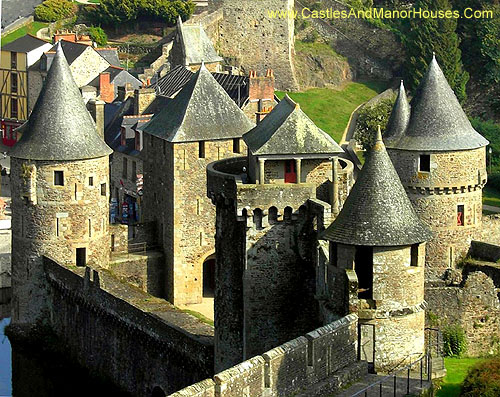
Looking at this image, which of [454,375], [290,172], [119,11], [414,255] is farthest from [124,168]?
[119,11]

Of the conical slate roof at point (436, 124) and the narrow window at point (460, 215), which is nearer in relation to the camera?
the conical slate roof at point (436, 124)

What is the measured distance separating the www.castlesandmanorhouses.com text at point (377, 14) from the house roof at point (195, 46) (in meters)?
10.8

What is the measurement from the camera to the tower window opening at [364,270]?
34.8 metres

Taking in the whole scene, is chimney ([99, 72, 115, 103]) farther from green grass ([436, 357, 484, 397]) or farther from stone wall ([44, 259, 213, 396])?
green grass ([436, 357, 484, 397])

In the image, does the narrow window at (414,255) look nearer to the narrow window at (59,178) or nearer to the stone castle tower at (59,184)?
the stone castle tower at (59,184)

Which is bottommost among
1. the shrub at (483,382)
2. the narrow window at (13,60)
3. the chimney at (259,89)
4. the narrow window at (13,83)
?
the shrub at (483,382)

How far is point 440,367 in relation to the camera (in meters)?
35.6

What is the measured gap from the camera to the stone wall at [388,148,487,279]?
48.3 m

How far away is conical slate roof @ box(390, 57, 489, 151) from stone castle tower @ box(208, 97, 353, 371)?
9816mm

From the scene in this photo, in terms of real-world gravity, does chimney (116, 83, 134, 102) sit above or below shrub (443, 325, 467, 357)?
above

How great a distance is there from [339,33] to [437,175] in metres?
46.0

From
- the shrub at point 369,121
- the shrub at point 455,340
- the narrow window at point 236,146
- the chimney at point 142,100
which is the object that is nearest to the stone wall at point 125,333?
the narrow window at point 236,146

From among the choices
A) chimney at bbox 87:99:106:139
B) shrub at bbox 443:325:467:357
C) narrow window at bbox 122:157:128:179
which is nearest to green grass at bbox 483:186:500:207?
narrow window at bbox 122:157:128:179

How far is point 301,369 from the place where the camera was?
33.3m
